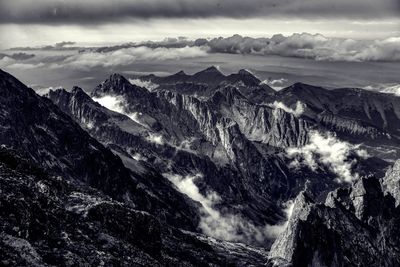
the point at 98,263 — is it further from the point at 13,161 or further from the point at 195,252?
the point at 195,252

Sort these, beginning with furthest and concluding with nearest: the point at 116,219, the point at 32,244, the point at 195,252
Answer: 1. the point at 195,252
2. the point at 116,219
3. the point at 32,244

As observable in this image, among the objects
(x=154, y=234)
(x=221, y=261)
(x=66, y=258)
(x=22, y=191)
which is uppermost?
(x=22, y=191)

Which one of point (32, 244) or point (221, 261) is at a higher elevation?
point (32, 244)

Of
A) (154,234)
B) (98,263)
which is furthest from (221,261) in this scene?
(98,263)

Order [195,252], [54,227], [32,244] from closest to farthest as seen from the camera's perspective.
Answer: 1. [32,244]
2. [54,227]
3. [195,252]

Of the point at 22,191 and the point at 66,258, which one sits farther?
the point at 22,191

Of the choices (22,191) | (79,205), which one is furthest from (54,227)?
(79,205)

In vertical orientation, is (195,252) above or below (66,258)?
below

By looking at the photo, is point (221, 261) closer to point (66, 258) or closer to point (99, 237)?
point (99, 237)

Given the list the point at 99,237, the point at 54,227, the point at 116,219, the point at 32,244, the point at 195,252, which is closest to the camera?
the point at 32,244
